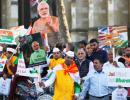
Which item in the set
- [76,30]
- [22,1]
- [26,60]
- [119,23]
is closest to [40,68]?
[26,60]

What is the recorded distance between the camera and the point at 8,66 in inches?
611

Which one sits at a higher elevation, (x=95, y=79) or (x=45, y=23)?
(x=45, y=23)

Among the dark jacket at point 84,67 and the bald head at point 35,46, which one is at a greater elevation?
the bald head at point 35,46

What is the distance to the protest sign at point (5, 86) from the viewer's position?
51.6 ft

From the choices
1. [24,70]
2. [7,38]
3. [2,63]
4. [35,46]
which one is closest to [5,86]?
[2,63]

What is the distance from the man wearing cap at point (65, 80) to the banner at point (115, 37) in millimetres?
3121

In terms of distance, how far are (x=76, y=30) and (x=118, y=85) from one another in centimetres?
2586

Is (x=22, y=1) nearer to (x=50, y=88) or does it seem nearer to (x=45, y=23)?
(x=45, y=23)

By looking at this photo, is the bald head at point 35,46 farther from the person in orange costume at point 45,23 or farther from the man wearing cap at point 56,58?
the person in orange costume at point 45,23

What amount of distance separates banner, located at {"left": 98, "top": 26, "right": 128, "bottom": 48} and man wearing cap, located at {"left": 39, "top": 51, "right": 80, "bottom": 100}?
312cm

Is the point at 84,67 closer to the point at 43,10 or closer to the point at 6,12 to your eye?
the point at 43,10

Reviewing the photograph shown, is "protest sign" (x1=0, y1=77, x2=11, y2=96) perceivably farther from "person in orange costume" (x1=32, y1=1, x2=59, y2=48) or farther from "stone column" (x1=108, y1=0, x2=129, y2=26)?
"stone column" (x1=108, y1=0, x2=129, y2=26)

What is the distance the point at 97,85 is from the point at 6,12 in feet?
87.7

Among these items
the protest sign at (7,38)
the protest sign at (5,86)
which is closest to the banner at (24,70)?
the protest sign at (5,86)
